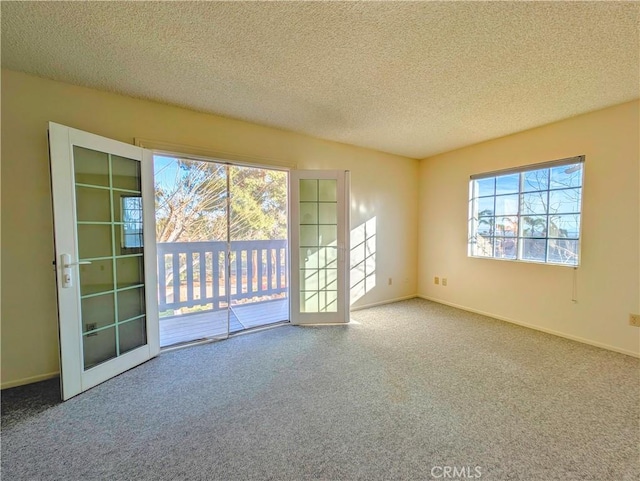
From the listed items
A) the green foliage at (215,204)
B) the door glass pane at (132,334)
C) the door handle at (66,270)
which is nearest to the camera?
the door handle at (66,270)

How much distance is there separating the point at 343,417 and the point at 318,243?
2111mm

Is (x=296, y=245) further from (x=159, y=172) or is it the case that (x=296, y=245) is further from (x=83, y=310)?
(x=159, y=172)

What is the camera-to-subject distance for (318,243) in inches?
139

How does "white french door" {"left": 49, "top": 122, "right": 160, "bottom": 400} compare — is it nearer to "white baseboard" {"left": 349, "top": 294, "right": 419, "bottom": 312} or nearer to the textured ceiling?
the textured ceiling

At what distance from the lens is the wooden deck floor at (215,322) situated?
10.4 feet

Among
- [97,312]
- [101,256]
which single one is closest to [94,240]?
[101,256]

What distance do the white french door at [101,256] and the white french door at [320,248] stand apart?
1.57 meters

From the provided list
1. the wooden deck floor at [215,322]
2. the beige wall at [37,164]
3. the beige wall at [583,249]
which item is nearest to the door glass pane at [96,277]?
the beige wall at [37,164]

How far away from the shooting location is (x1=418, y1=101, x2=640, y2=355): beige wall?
2.60 metres

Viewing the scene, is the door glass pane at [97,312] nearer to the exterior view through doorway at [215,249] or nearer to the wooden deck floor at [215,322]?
the wooden deck floor at [215,322]

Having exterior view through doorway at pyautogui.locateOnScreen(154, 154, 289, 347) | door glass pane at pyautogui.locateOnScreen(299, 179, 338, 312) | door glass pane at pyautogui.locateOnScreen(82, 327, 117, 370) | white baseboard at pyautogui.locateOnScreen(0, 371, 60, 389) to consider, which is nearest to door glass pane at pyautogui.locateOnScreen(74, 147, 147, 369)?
door glass pane at pyautogui.locateOnScreen(82, 327, 117, 370)

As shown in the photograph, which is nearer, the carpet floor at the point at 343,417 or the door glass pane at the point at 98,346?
the carpet floor at the point at 343,417

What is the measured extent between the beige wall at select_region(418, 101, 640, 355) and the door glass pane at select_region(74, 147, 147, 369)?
→ 13.7ft

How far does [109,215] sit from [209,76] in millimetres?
1467
